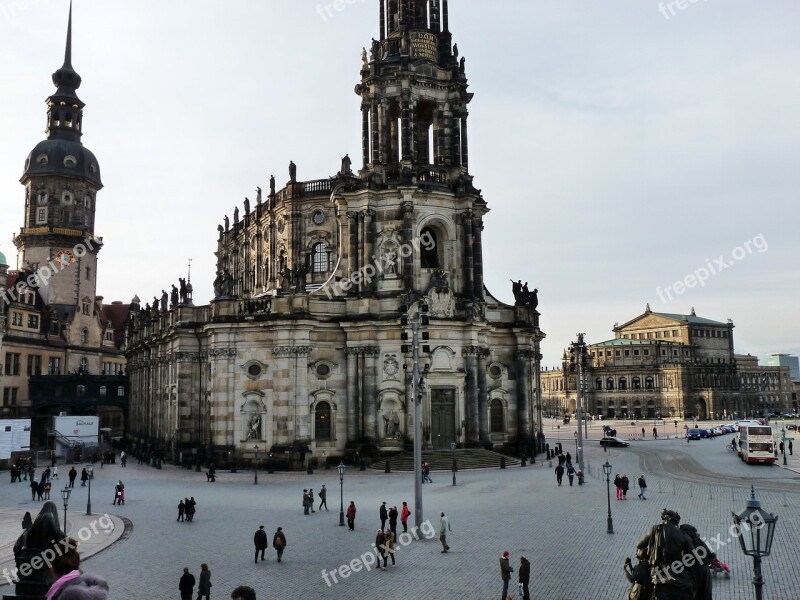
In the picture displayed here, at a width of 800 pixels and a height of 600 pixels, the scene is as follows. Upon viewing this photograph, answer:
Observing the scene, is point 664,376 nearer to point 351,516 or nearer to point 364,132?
point 364,132

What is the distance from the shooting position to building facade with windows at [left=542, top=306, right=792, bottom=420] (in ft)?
511

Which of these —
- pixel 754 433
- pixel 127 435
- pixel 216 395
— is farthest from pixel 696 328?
pixel 216 395

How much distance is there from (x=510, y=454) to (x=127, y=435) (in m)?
50.4

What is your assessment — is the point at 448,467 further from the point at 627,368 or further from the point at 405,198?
the point at 627,368

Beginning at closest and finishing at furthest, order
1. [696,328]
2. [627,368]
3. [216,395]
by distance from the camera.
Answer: [216,395] < [627,368] < [696,328]

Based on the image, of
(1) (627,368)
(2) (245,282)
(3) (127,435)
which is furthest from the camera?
(1) (627,368)

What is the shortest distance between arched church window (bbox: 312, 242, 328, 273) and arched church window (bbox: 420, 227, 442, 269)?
10.5 metres

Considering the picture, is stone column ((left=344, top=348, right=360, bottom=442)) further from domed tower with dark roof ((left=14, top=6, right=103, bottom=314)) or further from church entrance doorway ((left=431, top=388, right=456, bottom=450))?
domed tower with dark roof ((left=14, top=6, right=103, bottom=314))

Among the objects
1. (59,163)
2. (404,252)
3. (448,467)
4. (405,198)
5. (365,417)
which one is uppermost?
Result: (59,163)

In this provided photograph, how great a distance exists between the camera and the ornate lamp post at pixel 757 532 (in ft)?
38.0

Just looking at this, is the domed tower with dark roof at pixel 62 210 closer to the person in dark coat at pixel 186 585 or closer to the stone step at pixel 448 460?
the stone step at pixel 448 460

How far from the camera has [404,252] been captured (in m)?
54.6

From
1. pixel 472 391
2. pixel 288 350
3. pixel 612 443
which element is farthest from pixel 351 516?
pixel 612 443

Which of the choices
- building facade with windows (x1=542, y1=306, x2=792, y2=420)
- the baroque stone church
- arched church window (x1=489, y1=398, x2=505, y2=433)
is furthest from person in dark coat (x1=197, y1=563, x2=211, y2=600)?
building facade with windows (x1=542, y1=306, x2=792, y2=420)
